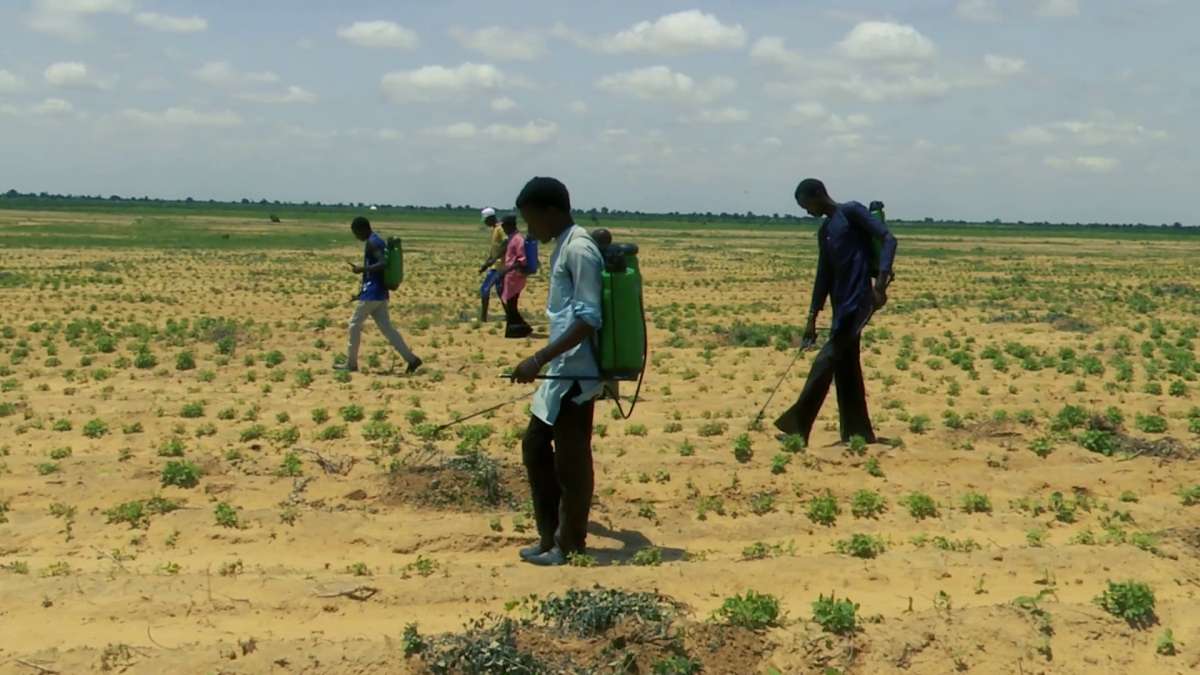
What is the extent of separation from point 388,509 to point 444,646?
2750 millimetres

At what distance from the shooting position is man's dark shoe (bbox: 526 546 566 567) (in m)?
6.71

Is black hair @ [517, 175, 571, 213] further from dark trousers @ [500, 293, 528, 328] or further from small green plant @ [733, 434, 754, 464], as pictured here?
dark trousers @ [500, 293, 528, 328]

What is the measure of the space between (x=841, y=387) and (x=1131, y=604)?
3.90 meters

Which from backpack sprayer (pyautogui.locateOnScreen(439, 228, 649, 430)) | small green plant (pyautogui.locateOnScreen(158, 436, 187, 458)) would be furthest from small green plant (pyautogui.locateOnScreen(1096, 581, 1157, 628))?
small green plant (pyautogui.locateOnScreen(158, 436, 187, 458))

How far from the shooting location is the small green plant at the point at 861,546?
273 inches

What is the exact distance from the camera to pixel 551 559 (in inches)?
265

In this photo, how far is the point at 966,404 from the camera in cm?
1227

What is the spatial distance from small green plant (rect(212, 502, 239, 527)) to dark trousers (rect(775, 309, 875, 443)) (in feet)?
14.3

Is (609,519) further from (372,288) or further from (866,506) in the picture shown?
(372,288)

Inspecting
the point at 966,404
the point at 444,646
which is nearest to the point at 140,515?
the point at 444,646

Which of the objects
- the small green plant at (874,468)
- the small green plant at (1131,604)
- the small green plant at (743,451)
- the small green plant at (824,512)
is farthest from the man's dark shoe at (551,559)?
the small green plant at (874,468)

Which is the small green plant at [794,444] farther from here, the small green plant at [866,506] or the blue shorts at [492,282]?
the blue shorts at [492,282]

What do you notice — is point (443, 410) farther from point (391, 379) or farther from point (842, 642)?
point (842, 642)

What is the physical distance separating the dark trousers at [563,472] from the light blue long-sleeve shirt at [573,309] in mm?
68
